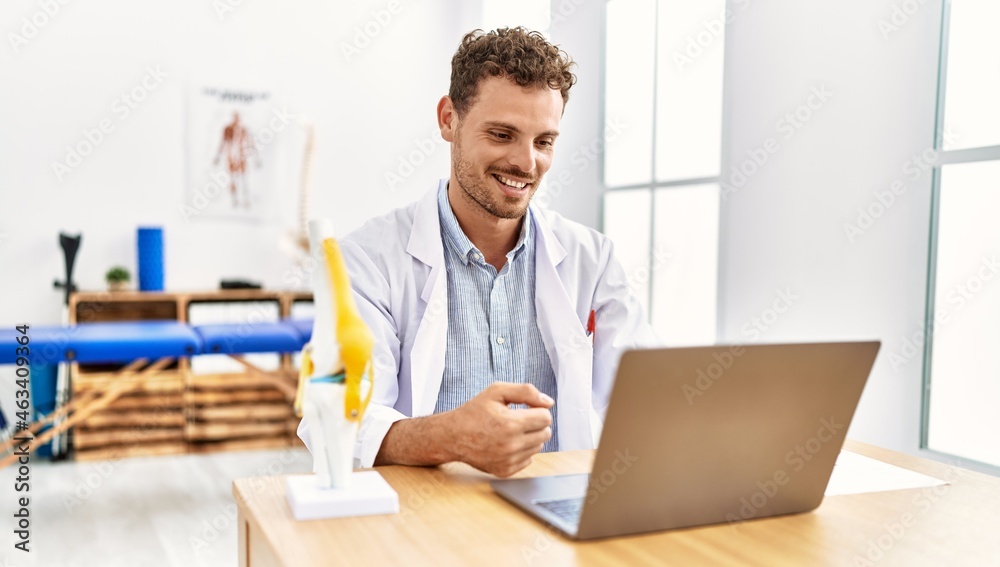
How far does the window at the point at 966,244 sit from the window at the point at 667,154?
986 millimetres

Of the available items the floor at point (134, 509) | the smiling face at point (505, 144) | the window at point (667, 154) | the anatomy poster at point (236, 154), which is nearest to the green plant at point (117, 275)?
the anatomy poster at point (236, 154)

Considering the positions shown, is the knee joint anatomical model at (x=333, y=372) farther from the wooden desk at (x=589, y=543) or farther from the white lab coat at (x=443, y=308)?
the white lab coat at (x=443, y=308)

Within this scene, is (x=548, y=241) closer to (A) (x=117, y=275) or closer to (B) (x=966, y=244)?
(B) (x=966, y=244)

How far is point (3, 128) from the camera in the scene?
4012 mm

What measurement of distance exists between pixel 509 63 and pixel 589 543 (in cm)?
102

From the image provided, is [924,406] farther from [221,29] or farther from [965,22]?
[221,29]

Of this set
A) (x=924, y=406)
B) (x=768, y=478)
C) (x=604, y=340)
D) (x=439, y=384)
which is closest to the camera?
(x=768, y=478)

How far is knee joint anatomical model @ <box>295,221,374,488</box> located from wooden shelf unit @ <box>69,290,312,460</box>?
339cm

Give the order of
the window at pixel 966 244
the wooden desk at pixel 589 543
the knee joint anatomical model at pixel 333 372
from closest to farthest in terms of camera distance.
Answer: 1. the wooden desk at pixel 589 543
2. the knee joint anatomical model at pixel 333 372
3. the window at pixel 966 244

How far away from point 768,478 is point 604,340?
30.3 inches

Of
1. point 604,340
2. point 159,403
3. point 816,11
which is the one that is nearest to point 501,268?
point 604,340

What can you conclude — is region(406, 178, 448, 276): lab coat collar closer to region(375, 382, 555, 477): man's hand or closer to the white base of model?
region(375, 382, 555, 477): man's hand

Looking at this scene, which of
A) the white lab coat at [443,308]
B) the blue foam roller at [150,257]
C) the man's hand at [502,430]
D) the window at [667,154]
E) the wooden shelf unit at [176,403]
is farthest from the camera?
the blue foam roller at [150,257]

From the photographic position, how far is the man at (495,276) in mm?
1594
